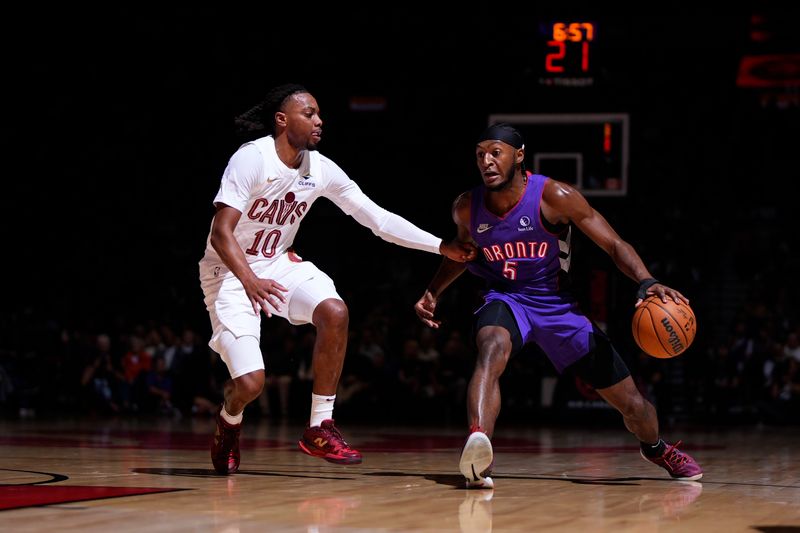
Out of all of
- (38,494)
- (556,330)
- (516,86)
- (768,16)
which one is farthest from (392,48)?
(38,494)

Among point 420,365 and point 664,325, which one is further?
point 420,365

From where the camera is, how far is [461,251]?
5.79m

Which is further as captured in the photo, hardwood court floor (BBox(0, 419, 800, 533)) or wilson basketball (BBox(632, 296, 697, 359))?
wilson basketball (BBox(632, 296, 697, 359))

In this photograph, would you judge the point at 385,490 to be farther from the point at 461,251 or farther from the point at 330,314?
the point at 461,251

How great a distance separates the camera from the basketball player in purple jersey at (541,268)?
5.50m

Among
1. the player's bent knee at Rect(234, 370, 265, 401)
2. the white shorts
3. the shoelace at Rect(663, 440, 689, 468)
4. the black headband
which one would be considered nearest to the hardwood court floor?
the shoelace at Rect(663, 440, 689, 468)

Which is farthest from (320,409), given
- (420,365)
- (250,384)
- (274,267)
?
(420,365)

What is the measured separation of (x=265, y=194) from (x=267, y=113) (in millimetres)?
489

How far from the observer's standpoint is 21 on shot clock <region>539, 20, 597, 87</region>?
465 inches

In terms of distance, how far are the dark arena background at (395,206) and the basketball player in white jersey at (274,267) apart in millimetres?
1238

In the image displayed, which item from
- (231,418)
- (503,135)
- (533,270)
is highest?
(503,135)

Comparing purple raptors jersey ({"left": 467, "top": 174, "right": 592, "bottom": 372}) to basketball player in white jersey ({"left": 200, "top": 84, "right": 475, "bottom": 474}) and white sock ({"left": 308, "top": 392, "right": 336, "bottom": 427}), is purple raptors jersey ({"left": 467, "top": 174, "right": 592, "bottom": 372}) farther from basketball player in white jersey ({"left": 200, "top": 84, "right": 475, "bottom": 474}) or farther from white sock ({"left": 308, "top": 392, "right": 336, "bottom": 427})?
white sock ({"left": 308, "top": 392, "right": 336, "bottom": 427})

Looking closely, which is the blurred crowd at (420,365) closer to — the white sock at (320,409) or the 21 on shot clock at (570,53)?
the 21 on shot clock at (570,53)

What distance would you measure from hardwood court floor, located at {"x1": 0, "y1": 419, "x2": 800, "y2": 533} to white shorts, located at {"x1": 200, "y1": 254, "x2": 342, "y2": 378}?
1.94 feet
